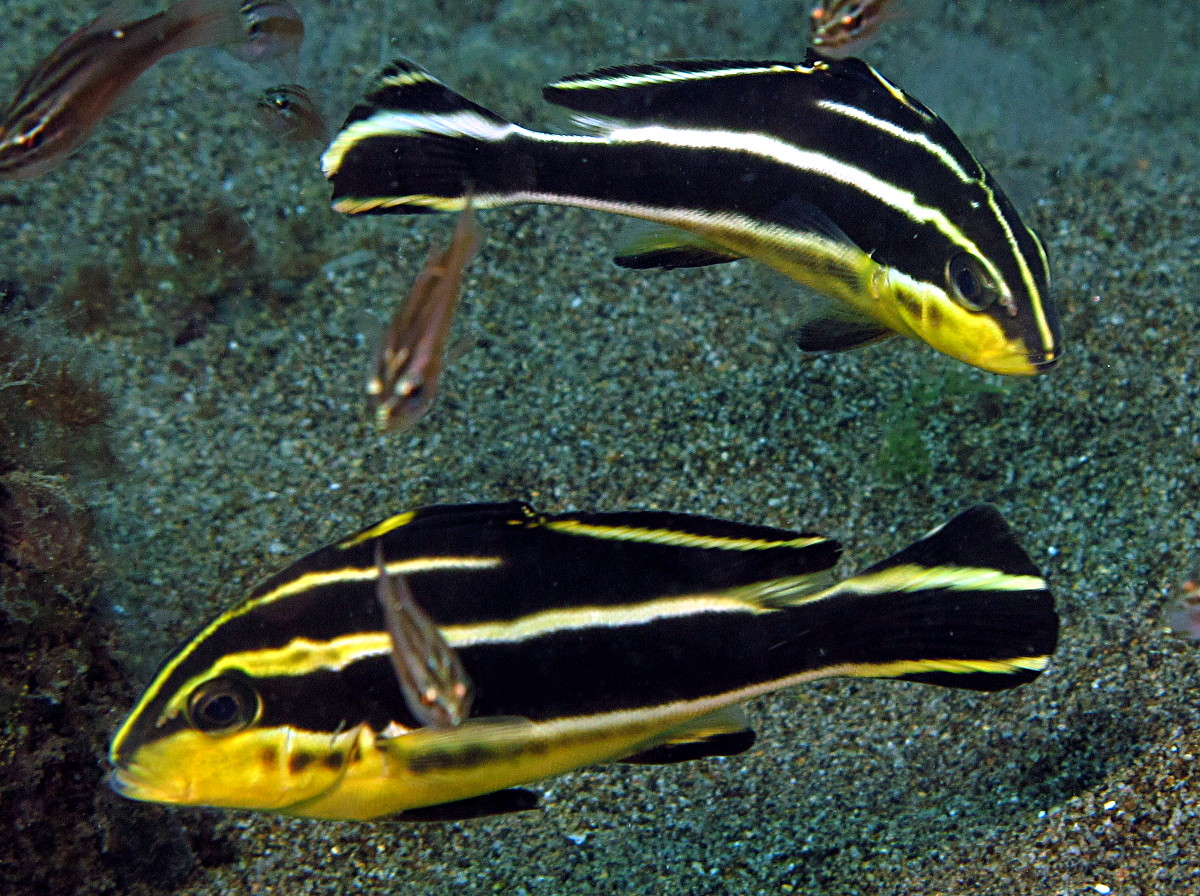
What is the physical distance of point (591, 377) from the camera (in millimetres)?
4156

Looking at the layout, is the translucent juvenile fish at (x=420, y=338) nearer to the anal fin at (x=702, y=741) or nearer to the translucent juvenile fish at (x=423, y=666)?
the translucent juvenile fish at (x=423, y=666)

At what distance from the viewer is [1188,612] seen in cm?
275

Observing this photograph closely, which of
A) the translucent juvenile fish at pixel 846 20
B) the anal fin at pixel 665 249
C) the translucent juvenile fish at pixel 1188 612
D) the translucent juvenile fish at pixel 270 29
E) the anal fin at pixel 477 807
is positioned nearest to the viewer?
the anal fin at pixel 477 807

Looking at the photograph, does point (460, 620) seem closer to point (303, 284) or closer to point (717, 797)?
point (717, 797)

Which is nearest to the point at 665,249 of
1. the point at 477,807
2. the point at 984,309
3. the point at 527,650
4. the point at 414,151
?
the point at 414,151

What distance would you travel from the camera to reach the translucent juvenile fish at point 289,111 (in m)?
4.12

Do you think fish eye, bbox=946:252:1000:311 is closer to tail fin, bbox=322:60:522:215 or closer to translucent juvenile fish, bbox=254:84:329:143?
tail fin, bbox=322:60:522:215

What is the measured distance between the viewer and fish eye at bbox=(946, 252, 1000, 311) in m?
2.14

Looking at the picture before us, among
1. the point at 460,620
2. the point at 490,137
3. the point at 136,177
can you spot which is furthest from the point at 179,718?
the point at 136,177

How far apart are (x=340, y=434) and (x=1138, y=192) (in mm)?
4632

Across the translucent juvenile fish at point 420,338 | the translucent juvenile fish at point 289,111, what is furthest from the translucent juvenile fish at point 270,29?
the translucent juvenile fish at point 420,338

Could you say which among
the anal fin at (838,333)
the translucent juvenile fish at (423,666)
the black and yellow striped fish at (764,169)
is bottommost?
the translucent juvenile fish at (423,666)

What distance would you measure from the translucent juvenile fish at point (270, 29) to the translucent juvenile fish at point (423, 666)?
10.6 feet

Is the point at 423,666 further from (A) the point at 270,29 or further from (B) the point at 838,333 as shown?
(A) the point at 270,29
